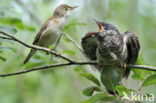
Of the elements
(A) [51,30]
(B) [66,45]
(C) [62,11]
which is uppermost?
(C) [62,11]

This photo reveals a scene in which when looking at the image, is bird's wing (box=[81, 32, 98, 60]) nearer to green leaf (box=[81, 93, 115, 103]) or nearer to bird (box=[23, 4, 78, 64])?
Answer: bird (box=[23, 4, 78, 64])

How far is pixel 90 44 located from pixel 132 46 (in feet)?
1.57

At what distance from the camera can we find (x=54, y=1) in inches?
200

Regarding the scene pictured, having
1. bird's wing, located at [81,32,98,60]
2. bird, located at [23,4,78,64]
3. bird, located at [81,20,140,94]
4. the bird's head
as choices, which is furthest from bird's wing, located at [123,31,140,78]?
the bird's head

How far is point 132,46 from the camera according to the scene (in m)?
3.26

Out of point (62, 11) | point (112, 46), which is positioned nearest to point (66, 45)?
point (62, 11)

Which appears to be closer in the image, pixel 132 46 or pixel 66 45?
pixel 132 46

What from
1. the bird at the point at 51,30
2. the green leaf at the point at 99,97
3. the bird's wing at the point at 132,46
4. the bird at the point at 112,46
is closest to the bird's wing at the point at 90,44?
the bird at the point at 112,46

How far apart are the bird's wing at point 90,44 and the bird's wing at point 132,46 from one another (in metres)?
0.36

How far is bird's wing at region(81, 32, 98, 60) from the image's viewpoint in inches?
124

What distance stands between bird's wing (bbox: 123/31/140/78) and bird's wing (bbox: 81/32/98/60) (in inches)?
14.0

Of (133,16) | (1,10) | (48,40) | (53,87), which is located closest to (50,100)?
(53,87)

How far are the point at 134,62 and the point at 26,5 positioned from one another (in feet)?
8.61

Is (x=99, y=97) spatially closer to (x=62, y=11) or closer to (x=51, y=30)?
(x=51, y=30)
